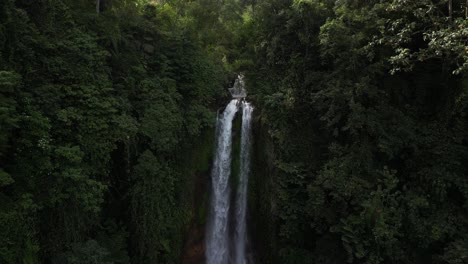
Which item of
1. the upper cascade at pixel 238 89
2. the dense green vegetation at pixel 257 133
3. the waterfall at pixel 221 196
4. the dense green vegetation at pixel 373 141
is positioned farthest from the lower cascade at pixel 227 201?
the upper cascade at pixel 238 89

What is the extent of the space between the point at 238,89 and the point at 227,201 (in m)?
4.56

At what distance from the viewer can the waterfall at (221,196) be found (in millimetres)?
11227

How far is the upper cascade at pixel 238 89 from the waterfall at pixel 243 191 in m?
1.12

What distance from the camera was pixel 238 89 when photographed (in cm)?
1377

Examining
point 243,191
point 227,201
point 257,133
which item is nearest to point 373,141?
point 257,133

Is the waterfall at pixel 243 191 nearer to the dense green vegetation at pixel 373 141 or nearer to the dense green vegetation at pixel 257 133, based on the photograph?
the dense green vegetation at pixel 257 133

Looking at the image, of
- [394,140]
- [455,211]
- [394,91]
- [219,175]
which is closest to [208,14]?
[219,175]

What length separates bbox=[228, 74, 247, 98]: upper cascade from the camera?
13539mm

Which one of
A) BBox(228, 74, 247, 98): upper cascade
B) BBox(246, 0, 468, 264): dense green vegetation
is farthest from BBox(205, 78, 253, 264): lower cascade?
BBox(228, 74, 247, 98): upper cascade

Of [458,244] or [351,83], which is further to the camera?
[351,83]

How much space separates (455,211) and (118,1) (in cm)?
1145

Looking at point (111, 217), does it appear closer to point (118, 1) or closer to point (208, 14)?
point (118, 1)

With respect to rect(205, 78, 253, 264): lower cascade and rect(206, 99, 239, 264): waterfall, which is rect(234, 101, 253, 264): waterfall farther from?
rect(206, 99, 239, 264): waterfall

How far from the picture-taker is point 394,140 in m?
9.49
